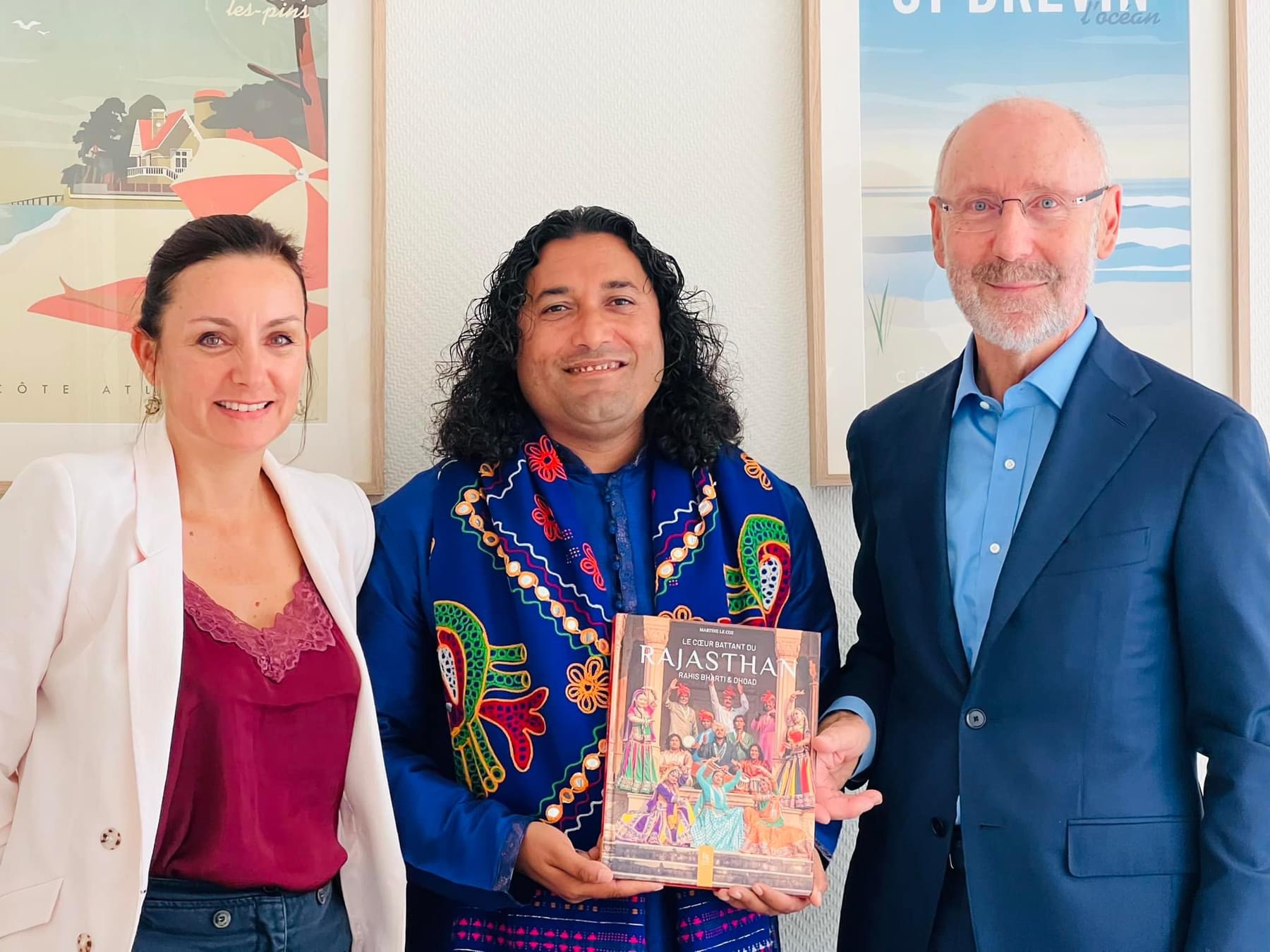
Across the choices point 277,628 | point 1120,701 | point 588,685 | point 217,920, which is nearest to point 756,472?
point 588,685

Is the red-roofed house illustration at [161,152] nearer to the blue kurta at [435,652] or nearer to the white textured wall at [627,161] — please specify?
the white textured wall at [627,161]

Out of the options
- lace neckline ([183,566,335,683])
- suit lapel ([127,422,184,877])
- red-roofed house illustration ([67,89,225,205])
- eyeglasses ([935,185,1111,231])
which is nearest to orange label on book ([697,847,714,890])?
lace neckline ([183,566,335,683])

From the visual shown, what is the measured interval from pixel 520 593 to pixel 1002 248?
104 cm

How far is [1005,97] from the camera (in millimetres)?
2604

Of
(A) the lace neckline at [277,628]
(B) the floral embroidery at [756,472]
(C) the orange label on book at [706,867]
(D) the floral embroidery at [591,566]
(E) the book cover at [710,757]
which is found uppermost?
(B) the floral embroidery at [756,472]

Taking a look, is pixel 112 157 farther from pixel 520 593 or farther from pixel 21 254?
pixel 520 593

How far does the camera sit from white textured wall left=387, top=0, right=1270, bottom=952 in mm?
2549

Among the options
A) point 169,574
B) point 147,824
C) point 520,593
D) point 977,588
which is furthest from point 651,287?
point 147,824

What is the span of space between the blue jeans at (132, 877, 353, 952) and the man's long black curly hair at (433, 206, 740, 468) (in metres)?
0.89

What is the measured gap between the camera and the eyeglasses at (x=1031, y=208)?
74.2 inches

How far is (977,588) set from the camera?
1.88 meters

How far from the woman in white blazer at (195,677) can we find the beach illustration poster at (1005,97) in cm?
135

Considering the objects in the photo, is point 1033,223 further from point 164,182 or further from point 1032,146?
point 164,182

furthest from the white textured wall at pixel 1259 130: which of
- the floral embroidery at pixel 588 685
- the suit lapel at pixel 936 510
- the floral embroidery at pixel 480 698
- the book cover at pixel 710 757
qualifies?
the floral embroidery at pixel 480 698
